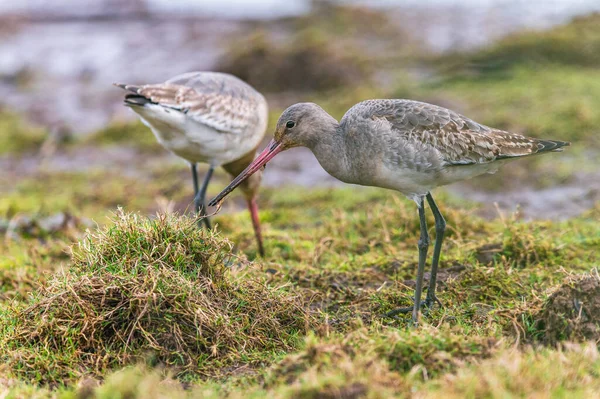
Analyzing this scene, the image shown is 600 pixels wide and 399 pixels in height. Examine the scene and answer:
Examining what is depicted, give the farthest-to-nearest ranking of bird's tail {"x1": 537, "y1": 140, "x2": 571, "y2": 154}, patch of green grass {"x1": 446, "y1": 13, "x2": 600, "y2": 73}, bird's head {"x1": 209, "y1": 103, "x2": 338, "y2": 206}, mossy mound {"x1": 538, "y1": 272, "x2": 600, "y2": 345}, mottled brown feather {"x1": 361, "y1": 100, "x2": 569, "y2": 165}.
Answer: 1. patch of green grass {"x1": 446, "y1": 13, "x2": 600, "y2": 73}
2. bird's tail {"x1": 537, "y1": 140, "x2": 571, "y2": 154}
3. bird's head {"x1": 209, "y1": 103, "x2": 338, "y2": 206}
4. mottled brown feather {"x1": 361, "y1": 100, "x2": 569, "y2": 165}
5. mossy mound {"x1": 538, "y1": 272, "x2": 600, "y2": 345}

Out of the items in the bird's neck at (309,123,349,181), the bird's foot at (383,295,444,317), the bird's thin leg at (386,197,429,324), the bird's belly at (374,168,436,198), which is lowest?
the bird's foot at (383,295,444,317)

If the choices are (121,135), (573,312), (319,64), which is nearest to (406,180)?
(573,312)

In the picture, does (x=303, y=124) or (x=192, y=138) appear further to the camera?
(x=192, y=138)

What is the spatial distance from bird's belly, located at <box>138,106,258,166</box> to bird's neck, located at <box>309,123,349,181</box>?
2189mm

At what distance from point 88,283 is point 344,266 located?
2.40m

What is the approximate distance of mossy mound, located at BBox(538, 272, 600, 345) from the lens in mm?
4211

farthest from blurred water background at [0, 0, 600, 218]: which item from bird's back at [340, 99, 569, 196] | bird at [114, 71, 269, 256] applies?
bird's back at [340, 99, 569, 196]

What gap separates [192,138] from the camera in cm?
724

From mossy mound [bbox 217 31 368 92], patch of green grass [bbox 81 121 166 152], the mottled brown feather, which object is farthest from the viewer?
mossy mound [bbox 217 31 368 92]

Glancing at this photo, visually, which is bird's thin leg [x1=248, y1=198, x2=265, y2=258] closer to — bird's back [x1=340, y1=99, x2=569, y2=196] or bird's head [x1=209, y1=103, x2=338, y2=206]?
bird's head [x1=209, y1=103, x2=338, y2=206]

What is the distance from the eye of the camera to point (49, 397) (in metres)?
4.01

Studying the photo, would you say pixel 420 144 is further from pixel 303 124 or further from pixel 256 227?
pixel 256 227

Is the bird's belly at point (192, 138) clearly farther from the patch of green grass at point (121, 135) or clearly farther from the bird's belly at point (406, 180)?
the patch of green grass at point (121, 135)

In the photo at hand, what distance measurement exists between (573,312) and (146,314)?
8.32 feet
